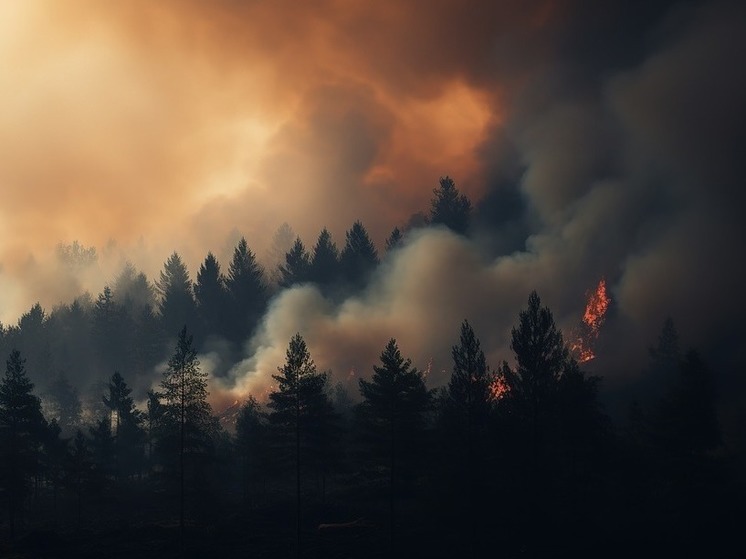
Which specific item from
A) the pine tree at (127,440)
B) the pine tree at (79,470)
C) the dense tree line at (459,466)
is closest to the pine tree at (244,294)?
the pine tree at (127,440)

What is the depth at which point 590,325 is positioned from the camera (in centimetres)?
14612

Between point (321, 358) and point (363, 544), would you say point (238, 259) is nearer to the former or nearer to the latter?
point (321, 358)

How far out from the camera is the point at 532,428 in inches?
2085

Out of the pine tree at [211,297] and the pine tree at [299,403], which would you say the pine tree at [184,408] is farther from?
the pine tree at [211,297]

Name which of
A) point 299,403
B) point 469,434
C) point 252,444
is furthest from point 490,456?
point 252,444

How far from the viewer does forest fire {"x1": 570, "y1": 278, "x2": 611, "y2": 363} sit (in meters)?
138

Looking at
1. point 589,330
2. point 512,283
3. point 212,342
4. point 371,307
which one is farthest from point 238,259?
point 589,330

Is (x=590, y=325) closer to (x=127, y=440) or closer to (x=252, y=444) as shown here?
(x=252, y=444)

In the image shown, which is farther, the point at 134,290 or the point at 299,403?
the point at 134,290

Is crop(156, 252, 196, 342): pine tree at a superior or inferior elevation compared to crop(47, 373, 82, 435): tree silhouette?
superior

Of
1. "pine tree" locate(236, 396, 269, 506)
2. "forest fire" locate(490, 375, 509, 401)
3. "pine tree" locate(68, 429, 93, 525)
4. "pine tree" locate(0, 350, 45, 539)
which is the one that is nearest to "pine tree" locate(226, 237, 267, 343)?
"pine tree" locate(236, 396, 269, 506)

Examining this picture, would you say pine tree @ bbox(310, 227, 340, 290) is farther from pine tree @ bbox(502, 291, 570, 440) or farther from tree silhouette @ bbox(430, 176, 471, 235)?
pine tree @ bbox(502, 291, 570, 440)

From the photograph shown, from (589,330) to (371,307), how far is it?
52.1 metres

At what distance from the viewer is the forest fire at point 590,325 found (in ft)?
453
